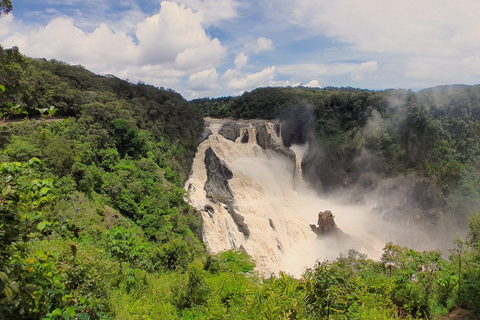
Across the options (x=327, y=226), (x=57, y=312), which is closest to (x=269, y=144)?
(x=327, y=226)

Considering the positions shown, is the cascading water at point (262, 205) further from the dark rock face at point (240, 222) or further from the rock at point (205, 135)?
the rock at point (205, 135)

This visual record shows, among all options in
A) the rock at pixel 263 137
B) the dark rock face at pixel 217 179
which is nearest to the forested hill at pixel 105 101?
the dark rock face at pixel 217 179

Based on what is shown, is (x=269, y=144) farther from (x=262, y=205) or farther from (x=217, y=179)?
(x=262, y=205)

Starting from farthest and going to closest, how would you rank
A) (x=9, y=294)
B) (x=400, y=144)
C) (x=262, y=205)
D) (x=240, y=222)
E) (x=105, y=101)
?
(x=400, y=144) → (x=262, y=205) → (x=105, y=101) → (x=240, y=222) → (x=9, y=294)

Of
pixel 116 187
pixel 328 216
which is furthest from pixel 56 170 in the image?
pixel 328 216

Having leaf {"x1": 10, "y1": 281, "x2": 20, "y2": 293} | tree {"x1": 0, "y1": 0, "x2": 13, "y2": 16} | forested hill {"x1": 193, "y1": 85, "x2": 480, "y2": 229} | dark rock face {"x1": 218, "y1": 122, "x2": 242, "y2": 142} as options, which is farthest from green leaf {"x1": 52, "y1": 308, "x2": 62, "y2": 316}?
dark rock face {"x1": 218, "y1": 122, "x2": 242, "y2": 142}

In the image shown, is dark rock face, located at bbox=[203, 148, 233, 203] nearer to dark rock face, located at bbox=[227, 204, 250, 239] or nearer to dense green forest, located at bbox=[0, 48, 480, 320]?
dark rock face, located at bbox=[227, 204, 250, 239]
